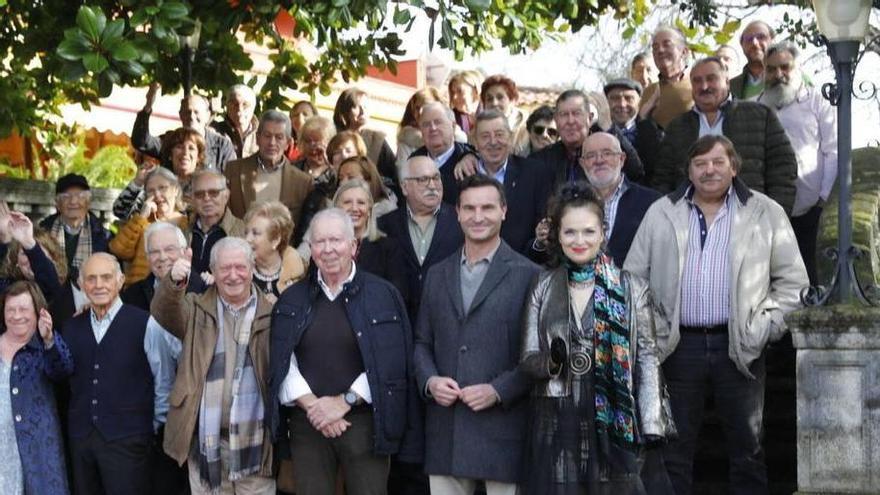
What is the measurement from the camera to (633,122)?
36.7 feet

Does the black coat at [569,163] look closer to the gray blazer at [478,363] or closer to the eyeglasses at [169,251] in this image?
the gray blazer at [478,363]

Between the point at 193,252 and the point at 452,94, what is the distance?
10.4 ft

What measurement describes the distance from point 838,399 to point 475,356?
1947 millimetres

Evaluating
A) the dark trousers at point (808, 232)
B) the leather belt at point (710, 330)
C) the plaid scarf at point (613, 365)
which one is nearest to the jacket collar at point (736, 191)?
the leather belt at point (710, 330)

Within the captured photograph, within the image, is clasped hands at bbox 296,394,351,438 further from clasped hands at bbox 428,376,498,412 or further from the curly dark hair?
the curly dark hair

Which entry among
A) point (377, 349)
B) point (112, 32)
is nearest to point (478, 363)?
point (377, 349)

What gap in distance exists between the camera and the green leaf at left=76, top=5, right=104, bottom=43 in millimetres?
9219

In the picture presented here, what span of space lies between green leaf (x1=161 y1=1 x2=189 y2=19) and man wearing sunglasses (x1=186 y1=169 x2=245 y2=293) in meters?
1.04

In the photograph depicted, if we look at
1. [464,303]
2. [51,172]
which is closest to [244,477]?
[464,303]

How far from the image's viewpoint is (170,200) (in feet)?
34.7

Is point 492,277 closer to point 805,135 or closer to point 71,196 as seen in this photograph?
point 805,135

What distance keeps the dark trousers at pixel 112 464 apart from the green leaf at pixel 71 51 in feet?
6.95

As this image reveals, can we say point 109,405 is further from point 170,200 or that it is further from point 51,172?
point 51,172

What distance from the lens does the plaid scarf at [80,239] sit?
34.9ft
